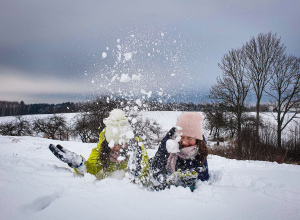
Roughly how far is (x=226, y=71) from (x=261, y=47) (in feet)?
11.4

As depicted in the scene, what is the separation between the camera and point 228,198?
6.49ft

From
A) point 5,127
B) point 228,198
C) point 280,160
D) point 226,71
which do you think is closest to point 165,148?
point 228,198

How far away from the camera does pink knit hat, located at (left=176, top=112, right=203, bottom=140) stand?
8.30ft

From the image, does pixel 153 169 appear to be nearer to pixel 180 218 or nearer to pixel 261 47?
pixel 180 218

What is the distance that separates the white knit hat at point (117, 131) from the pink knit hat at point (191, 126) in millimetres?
766

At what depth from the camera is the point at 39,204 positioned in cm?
153

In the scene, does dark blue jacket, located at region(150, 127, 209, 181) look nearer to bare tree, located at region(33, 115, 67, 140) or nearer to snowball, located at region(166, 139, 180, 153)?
snowball, located at region(166, 139, 180, 153)

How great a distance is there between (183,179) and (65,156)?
1556 mm

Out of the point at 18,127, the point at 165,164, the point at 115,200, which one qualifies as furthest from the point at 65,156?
the point at 18,127

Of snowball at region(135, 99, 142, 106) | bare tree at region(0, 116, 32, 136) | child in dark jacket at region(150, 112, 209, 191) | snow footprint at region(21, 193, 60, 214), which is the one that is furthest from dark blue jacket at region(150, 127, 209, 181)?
bare tree at region(0, 116, 32, 136)

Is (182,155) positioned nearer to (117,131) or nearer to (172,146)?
(172,146)

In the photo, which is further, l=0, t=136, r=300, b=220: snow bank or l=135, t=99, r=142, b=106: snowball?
l=135, t=99, r=142, b=106: snowball

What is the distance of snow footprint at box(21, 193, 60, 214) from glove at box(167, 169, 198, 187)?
4.34 ft

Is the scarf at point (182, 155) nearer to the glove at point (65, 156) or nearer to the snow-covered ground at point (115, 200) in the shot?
the snow-covered ground at point (115, 200)
